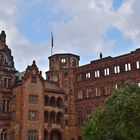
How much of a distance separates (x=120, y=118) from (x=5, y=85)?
120 ft

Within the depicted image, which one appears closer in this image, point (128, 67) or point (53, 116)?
point (128, 67)

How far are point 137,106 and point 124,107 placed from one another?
1.71 m

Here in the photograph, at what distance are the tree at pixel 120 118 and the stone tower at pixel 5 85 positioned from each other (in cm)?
2707

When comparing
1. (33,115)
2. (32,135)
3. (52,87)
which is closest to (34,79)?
(52,87)

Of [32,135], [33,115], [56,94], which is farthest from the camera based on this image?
[56,94]

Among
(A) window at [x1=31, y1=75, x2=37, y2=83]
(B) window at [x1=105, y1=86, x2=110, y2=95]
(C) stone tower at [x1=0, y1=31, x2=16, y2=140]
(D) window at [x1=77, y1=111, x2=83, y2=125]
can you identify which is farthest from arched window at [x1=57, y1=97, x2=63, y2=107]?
(C) stone tower at [x1=0, y1=31, x2=16, y2=140]

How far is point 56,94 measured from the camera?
3273 inches

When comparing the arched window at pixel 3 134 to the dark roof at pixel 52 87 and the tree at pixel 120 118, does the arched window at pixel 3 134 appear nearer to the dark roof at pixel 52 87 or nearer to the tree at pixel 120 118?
the dark roof at pixel 52 87

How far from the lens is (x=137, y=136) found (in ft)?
156

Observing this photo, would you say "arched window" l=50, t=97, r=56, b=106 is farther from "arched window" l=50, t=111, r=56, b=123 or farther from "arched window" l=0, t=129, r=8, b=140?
"arched window" l=0, t=129, r=8, b=140

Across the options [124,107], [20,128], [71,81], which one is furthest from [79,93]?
[124,107]

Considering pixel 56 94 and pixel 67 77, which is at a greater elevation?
pixel 67 77

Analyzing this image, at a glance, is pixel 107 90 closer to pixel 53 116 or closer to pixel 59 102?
pixel 59 102

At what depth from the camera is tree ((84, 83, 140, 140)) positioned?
4784 centimetres
